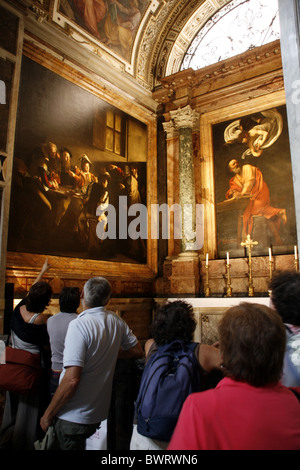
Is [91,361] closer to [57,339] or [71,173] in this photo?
[57,339]

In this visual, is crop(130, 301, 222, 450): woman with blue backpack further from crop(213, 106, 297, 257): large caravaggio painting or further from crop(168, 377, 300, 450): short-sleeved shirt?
crop(213, 106, 297, 257): large caravaggio painting

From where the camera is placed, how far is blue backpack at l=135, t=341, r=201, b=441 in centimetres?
164

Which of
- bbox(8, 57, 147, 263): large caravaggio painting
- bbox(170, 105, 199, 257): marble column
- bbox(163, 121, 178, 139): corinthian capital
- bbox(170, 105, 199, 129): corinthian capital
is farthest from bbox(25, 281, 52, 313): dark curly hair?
bbox(163, 121, 178, 139): corinthian capital

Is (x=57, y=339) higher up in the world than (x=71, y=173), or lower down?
lower down

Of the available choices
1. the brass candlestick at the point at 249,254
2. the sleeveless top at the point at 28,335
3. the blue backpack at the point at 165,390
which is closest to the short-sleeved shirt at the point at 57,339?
the sleeveless top at the point at 28,335

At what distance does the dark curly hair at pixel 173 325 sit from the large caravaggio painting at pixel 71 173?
5.06 meters

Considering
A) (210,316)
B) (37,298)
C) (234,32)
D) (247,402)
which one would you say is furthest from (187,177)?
(247,402)

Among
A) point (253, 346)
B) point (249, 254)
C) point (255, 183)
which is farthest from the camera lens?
point (255, 183)

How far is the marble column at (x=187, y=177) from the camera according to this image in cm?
925

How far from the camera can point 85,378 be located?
7.13ft

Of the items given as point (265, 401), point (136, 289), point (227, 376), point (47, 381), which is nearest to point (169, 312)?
point (227, 376)

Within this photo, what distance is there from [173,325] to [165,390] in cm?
37

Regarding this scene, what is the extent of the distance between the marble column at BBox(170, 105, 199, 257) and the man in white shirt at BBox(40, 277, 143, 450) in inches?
271

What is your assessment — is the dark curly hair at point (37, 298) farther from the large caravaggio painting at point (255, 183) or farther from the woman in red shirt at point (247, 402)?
the large caravaggio painting at point (255, 183)
